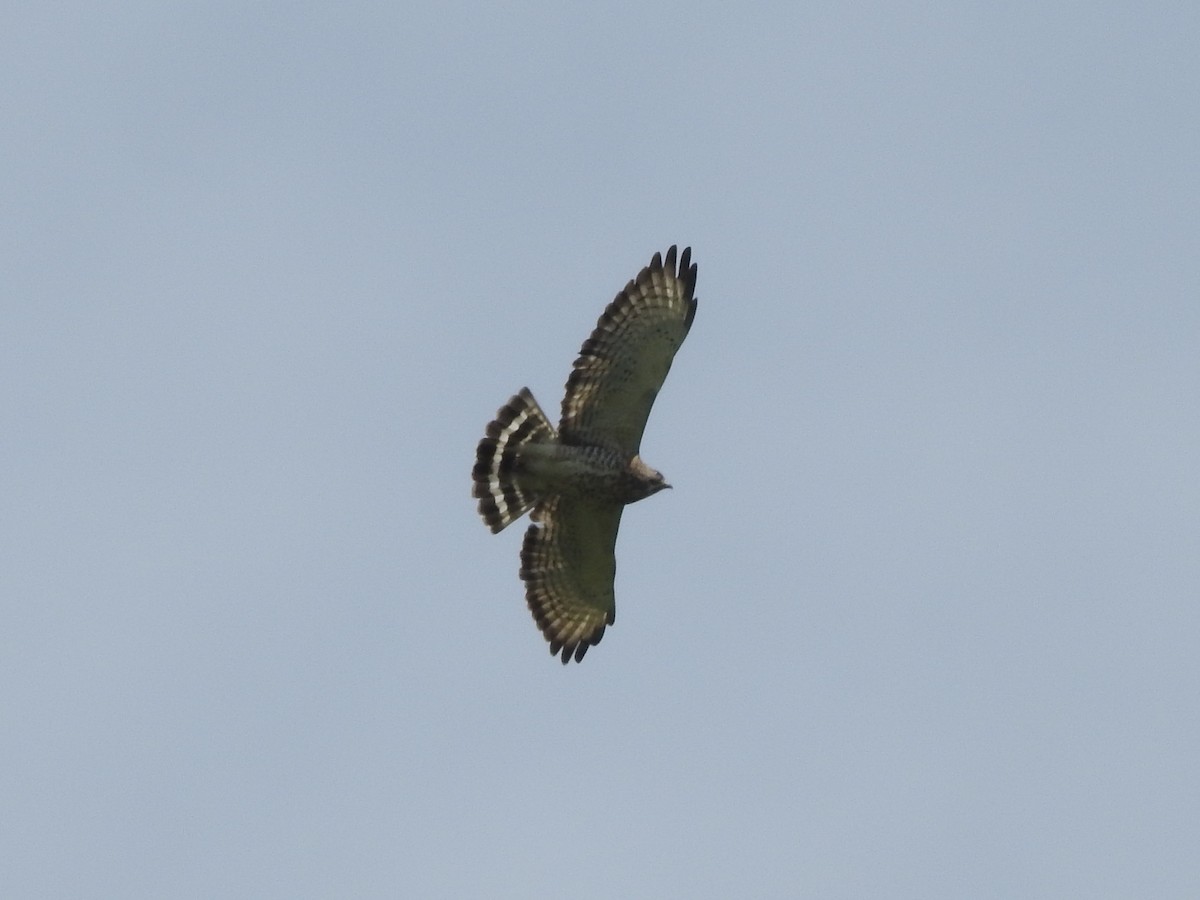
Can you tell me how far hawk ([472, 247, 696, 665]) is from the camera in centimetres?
2250

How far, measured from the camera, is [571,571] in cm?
2412

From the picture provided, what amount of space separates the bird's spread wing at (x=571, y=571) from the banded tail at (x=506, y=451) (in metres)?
0.44

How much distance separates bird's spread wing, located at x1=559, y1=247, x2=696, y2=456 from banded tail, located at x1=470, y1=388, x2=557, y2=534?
33 centimetres

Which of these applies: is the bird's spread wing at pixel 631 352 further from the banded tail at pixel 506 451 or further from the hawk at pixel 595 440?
the banded tail at pixel 506 451

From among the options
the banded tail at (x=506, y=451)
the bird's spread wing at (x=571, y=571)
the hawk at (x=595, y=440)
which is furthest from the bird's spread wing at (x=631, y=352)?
the bird's spread wing at (x=571, y=571)

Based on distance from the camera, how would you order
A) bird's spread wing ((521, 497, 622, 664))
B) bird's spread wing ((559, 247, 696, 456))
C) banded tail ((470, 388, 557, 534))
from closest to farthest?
bird's spread wing ((559, 247, 696, 456)) → banded tail ((470, 388, 557, 534)) → bird's spread wing ((521, 497, 622, 664))

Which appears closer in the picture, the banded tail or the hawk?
the hawk

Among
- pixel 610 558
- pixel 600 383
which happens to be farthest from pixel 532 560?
pixel 600 383

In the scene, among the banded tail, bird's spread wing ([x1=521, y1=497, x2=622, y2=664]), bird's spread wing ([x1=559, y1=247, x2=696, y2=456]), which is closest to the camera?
bird's spread wing ([x1=559, y1=247, x2=696, y2=456])

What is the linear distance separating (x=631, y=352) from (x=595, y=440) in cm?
96

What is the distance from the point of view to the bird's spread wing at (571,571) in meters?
23.5

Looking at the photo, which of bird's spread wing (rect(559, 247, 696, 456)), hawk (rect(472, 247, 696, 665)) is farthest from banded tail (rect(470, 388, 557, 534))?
bird's spread wing (rect(559, 247, 696, 456))

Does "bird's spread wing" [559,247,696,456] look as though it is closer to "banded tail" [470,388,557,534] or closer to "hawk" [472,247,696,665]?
"hawk" [472,247,696,665]

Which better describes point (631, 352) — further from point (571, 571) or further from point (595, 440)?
point (571, 571)
